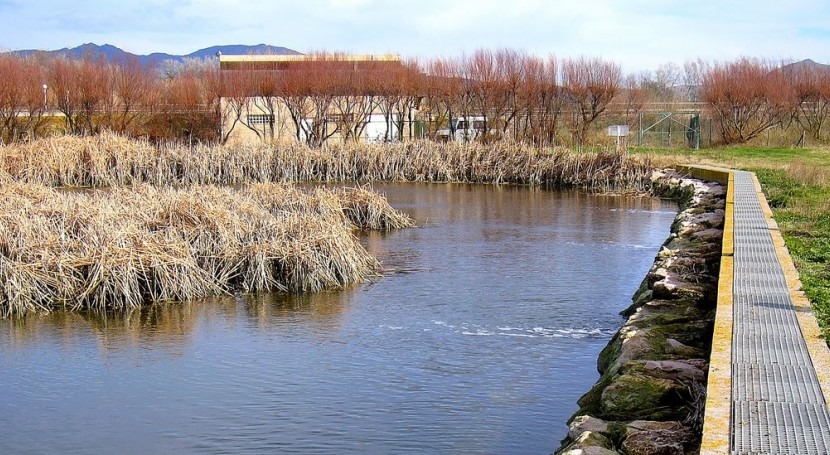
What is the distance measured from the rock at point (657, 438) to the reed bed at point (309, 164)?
19.0 metres

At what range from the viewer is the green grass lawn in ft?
28.0

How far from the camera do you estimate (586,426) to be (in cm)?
572

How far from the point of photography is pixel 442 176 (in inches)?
1099

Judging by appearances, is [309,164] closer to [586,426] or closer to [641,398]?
[641,398]

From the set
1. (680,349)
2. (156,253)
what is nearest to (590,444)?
(680,349)

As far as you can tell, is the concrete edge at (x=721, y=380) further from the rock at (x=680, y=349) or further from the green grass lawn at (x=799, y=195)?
the green grass lawn at (x=799, y=195)

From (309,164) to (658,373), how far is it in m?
21.4

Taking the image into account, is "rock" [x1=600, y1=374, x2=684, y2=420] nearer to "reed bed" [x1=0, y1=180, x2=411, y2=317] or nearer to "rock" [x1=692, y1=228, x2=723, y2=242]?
"reed bed" [x1=0, y1=180, x2=411, y2=317]

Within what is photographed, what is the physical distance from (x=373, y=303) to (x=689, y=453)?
6494mm

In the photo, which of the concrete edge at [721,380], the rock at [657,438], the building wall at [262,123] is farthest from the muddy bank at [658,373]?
the building wall at [262,123]

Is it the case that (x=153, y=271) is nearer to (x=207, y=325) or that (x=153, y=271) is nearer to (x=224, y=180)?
(x=207, y=325)

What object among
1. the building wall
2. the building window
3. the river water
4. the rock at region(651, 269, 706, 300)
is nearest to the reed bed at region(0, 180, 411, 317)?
the river water

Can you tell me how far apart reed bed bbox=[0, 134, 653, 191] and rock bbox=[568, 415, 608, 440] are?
1834 cm

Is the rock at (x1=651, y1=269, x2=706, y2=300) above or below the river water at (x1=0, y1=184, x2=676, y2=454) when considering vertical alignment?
above
